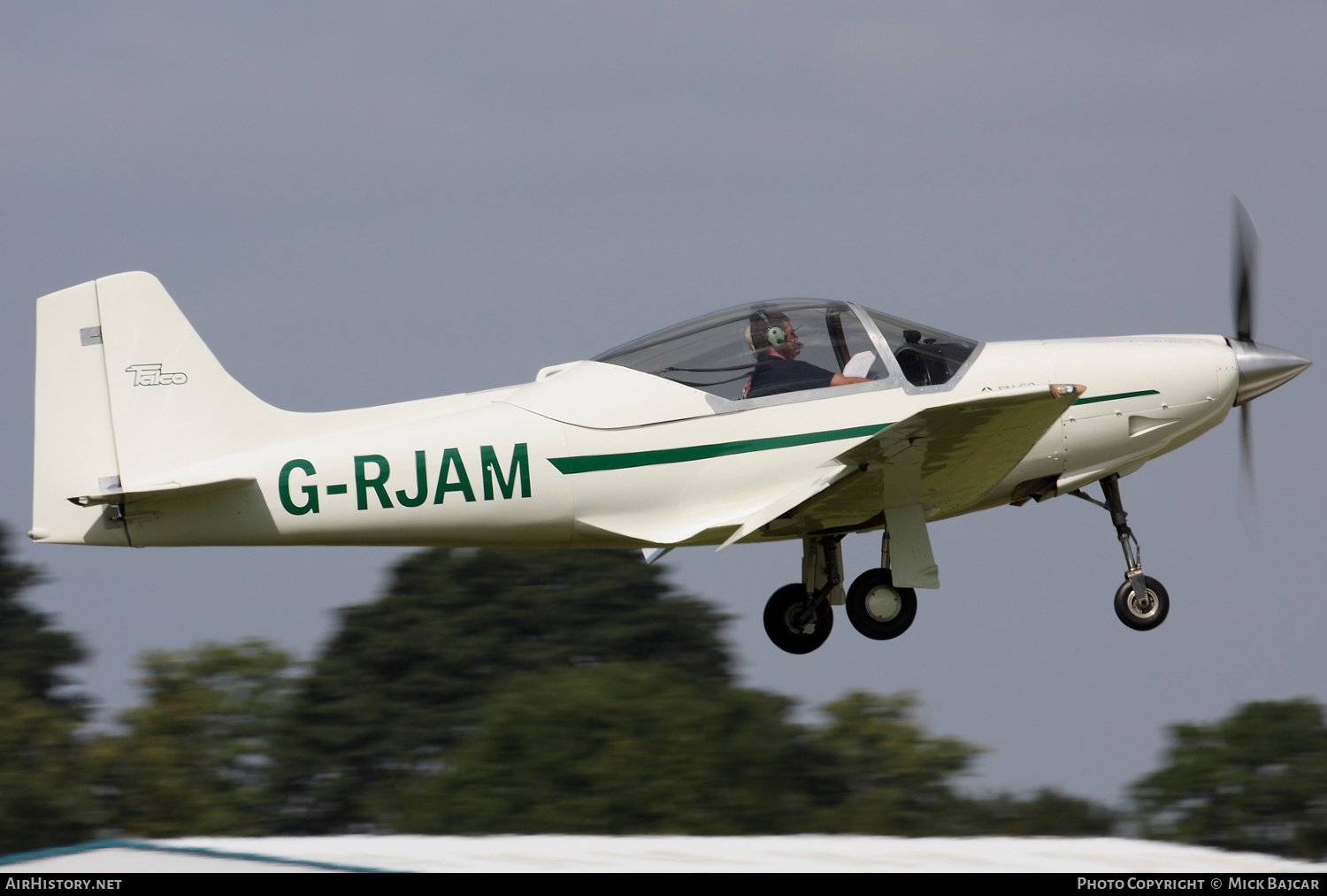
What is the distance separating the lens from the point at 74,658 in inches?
1687

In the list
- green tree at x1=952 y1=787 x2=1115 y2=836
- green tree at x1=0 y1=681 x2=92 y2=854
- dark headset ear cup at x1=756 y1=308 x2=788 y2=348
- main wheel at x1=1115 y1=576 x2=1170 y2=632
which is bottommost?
green tree at x1=952 y1=787 x2=1115 y2=836

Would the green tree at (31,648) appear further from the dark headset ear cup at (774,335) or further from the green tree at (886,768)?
the dark headset ear cup at (774,335)

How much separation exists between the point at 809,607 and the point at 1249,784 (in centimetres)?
2721

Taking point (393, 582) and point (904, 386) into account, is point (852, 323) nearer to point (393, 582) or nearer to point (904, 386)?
point (904, 386)

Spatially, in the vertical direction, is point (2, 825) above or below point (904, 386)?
below

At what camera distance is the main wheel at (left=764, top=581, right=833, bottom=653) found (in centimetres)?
1037

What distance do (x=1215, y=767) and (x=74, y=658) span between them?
104ft

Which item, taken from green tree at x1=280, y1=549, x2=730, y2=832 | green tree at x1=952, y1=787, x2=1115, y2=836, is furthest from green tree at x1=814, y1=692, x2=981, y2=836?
green tree at x1=280, y1=549, x2=730, y2=832

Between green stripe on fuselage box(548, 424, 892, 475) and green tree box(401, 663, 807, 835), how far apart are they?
21.8 m

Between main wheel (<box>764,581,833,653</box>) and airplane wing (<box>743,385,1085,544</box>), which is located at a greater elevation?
airplane wing (<box>743,385,1085,544</box>)

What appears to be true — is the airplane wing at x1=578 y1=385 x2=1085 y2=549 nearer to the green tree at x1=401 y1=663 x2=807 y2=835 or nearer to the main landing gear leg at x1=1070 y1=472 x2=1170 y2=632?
the main landing gear leg at x1=1070 y1=472 x2=1170 y2=632

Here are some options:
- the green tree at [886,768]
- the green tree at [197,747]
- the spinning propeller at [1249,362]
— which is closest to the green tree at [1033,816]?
the green tree at [886,768]

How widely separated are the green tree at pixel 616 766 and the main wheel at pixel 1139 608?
21194 mm

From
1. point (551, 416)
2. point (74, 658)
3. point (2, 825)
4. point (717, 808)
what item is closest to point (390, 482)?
point (551, 416)
